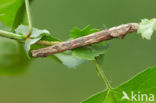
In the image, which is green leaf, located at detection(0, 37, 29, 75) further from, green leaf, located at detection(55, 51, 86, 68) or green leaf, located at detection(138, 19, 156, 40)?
green leaf, located at detection(138, 19, 156, 40)

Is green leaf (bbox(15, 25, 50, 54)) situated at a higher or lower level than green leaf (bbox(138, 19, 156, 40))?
higher

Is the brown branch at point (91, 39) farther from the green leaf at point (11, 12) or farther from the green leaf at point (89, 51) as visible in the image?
the green leaf at point (11, 12)

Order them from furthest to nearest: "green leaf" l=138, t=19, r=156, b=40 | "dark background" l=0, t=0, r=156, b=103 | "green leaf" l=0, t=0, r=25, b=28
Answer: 1. "dark background" l=0, t=0, r=156, b=103
2. "green leaf" l=0, t=0, r=25, b=28
3. "green leaf" l=138, t=19, r=156, b=40

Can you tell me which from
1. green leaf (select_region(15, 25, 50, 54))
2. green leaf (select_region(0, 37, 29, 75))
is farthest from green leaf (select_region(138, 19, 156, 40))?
green leaf (select_region(0, 37, 29, 75))

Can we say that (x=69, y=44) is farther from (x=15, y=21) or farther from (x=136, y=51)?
(x=136, y=51)

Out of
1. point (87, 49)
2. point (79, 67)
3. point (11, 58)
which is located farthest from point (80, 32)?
point (79, 67)

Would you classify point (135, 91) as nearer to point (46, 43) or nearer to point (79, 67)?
point (46, 43)
